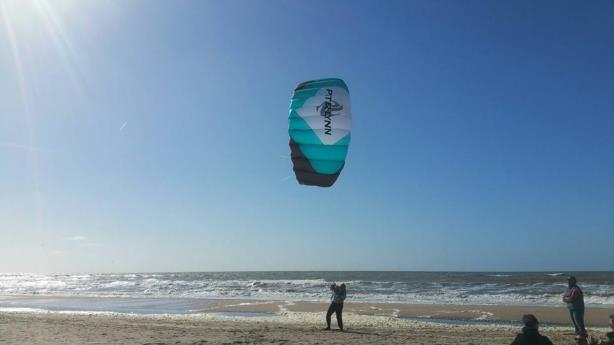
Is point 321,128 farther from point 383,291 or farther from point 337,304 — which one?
point 383,291

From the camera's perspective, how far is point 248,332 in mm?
10578

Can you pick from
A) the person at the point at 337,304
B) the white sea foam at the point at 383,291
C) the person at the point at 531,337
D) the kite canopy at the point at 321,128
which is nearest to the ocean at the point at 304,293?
the white sea foam at the point at 383,291

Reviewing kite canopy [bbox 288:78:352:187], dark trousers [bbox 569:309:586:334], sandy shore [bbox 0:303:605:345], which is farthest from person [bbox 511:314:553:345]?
dark trousers [bbox 569:309:586:334]

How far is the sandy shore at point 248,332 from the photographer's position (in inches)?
368

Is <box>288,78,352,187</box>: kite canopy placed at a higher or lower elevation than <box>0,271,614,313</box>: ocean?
higher

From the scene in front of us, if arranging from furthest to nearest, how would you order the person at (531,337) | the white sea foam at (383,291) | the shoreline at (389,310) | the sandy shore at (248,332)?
the white sea foam at (383,291) < the shoreline at (389,310) < the sandy shore at (248,332) < the person at (531,337)

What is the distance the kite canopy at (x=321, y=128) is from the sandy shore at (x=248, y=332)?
13.7ft

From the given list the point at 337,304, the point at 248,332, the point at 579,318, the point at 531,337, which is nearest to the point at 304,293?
the point at 337,304

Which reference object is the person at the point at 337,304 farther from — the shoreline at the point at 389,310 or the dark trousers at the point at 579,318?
the dark trousers at the point at 579,318

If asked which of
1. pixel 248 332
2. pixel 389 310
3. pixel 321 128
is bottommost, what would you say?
pixel 389 310

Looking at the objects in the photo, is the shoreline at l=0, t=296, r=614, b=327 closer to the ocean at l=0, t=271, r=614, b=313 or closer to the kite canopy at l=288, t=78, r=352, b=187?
the ocean at l=0, t=271, r=614, b=313

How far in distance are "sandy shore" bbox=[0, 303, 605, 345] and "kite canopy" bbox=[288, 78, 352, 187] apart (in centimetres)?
417

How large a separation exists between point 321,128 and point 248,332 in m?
5.77

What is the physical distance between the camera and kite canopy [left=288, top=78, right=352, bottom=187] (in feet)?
21.2
